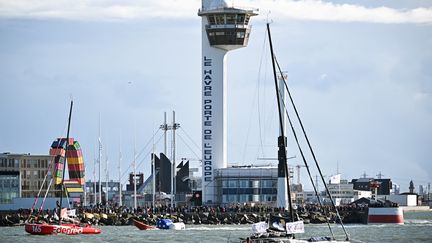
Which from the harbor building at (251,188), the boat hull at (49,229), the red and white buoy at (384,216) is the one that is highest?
the harbor building at (251,188)

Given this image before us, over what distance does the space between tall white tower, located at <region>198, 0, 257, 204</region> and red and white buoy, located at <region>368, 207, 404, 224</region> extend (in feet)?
80.7

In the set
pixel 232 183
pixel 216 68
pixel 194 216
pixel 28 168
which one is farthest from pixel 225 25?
pixel 28 168

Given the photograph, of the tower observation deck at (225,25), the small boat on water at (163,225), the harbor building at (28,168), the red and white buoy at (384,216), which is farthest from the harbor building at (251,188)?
the small boat on water at (163,225)

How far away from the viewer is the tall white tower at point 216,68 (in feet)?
536

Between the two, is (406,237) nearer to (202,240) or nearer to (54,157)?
(202,240)

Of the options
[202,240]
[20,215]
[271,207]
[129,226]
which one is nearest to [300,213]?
[271,207]

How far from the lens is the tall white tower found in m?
163

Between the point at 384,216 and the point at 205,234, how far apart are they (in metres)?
32.1

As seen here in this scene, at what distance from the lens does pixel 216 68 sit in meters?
163

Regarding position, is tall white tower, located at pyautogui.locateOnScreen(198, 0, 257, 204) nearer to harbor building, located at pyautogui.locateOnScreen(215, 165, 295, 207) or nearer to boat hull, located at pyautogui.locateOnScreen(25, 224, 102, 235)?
harbor building, located at pyautogui.locateOnScreen(215, 165, 295, 207)

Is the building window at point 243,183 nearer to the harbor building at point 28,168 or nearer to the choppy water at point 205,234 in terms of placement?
the harbor building at point 28,168

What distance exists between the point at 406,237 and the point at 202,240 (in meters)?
17.7

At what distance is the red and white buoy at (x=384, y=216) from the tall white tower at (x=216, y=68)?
24.6m

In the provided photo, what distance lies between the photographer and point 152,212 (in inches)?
6122
